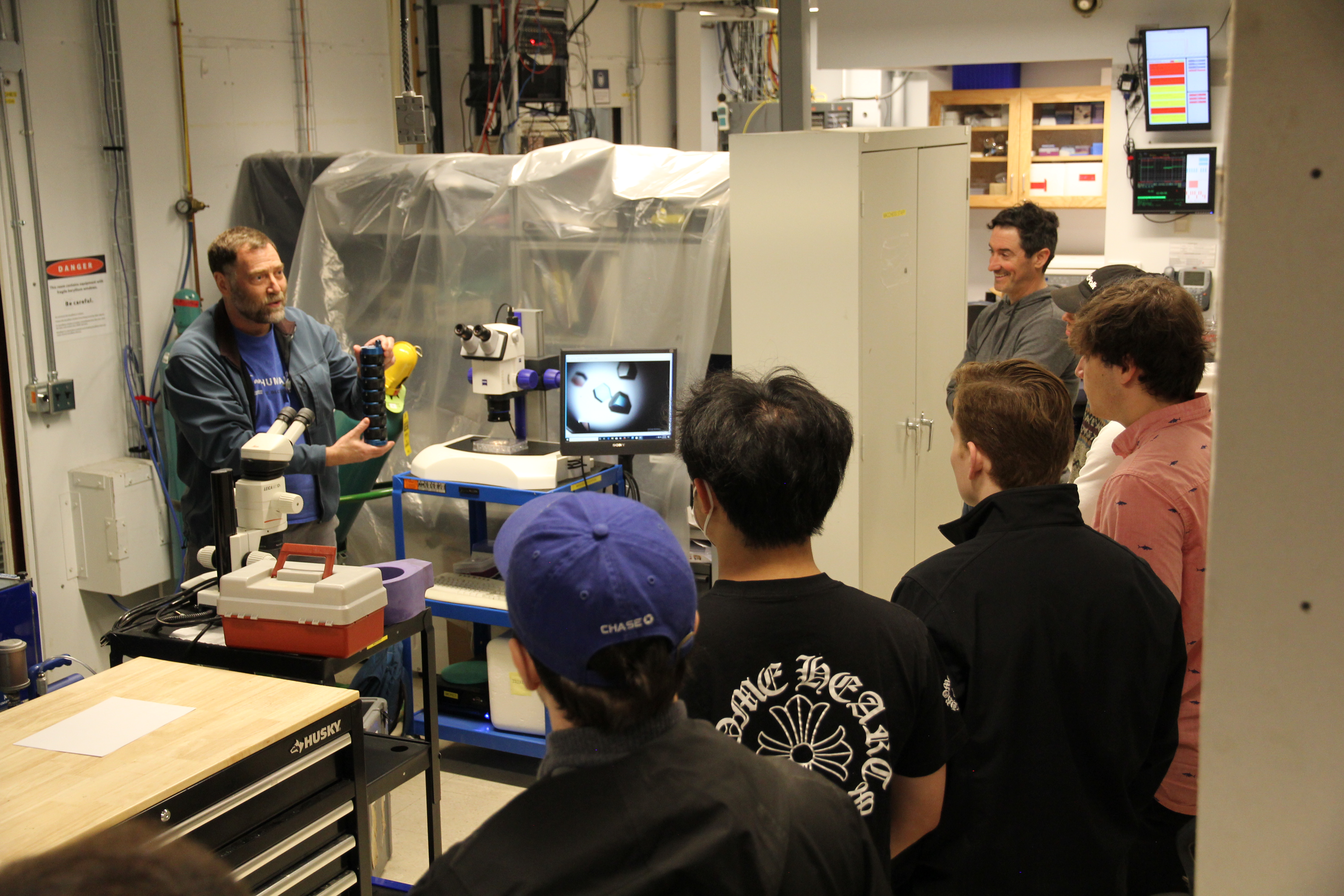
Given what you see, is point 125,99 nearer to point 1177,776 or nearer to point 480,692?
point 480,692

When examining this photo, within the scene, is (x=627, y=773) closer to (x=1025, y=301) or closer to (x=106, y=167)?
(x=1025, y=301)

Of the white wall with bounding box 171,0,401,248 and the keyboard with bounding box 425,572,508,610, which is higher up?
the white wall with bounding box 171,0,401,248

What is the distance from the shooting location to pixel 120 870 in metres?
A: 0.60

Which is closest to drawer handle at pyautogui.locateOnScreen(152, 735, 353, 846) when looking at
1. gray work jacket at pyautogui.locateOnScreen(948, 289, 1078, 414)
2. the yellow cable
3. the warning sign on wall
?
gray work jacket at pyautogui.locateOnScreen(948, 289, 1078, 414)

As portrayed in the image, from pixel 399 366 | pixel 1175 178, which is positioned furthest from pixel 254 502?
pixel 1175 178

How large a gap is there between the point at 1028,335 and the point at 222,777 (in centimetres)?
279

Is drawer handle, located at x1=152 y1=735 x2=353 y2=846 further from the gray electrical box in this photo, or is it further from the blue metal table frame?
the gray electrical box

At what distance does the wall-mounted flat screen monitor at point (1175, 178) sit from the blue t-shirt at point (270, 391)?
14.5 feet

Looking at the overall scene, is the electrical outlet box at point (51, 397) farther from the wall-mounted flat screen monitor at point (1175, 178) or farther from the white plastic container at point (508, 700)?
the wall-mounted flat screen monitor at point (1175, 178)

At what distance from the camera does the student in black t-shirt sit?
1.27 m

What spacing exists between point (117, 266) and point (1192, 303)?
373 cm

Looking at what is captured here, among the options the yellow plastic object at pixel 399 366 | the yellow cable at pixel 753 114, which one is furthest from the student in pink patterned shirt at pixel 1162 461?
the yellow cable at pixel 753 114

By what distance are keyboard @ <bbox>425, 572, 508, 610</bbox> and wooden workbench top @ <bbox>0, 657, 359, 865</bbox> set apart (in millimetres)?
1228

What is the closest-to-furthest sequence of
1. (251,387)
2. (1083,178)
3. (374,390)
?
(374,390) < (251,387) < (1083,178)
